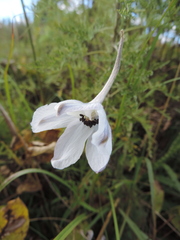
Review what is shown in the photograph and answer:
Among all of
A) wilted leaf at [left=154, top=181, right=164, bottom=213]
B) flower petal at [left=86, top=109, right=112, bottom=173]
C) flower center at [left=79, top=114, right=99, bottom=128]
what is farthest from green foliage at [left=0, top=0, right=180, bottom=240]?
flower petal at [left=86, top=109, right=112, bottom=173]

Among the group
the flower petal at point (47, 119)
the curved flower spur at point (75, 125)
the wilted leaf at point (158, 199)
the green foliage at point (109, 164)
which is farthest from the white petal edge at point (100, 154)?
the wilted leaf at point (158, 199)

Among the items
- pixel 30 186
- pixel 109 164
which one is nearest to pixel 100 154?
pixel 109 164

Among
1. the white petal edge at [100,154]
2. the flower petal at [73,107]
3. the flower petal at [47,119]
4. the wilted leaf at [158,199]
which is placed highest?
the flower petal at [73,107]

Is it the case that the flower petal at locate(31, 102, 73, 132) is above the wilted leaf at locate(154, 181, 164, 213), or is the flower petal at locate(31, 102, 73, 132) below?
above

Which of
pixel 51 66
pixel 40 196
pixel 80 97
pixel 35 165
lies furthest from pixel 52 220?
pixel 51 66

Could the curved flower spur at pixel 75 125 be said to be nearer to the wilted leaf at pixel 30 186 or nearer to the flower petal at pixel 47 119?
the flower petal at pixel 47 119

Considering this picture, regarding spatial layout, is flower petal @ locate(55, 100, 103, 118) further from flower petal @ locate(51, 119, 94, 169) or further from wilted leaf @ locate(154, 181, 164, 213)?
wilted leaf @ locate(154, 181, 164, 213)

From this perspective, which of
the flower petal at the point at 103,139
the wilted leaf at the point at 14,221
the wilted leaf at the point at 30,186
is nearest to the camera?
the flower petal at the point at 103,139

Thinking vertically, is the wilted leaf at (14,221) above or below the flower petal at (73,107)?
below
